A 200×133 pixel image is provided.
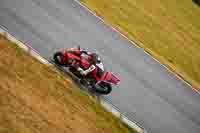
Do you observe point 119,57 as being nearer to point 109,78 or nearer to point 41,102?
point 109,78

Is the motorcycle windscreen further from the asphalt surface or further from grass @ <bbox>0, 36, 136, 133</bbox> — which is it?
grass @ <bbox>0, 36, 136, 133</bbox>

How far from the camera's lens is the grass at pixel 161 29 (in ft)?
84.5

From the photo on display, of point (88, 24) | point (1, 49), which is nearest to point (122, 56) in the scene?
point (88, 24)

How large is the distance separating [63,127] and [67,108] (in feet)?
3.89

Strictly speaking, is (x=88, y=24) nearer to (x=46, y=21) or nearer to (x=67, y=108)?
(x=46, y=21)

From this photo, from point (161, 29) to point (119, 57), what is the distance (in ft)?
24.2

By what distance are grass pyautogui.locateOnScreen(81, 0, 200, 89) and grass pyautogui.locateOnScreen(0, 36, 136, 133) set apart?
29.3 feet

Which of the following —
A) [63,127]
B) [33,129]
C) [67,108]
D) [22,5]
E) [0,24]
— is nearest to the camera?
[33,129]

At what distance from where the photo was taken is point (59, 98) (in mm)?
16391

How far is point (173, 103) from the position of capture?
21.8 meters

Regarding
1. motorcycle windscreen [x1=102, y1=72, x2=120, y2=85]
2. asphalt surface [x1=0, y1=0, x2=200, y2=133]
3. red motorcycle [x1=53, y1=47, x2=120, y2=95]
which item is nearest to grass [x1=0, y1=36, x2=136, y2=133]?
red motorcycle [x1=53, y1=47, x2=120, y2=95]

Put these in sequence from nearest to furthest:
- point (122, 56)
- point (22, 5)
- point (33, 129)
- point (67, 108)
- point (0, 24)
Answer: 1. point (33, 129)
2. point (67, 108)
3. point (0, 24)
4. point (22, 5)
5. point (122, 56)

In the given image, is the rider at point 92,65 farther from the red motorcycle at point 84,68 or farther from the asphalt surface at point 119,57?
the asphalt surface at point 119,57

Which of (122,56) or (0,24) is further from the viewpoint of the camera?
(122,56)
